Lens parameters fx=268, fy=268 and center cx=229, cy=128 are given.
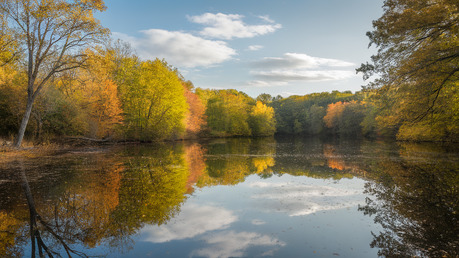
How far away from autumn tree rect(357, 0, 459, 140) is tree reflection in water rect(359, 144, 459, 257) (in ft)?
18.7

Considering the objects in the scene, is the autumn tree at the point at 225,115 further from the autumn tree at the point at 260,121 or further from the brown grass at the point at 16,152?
the brown grass at the point at 16,152

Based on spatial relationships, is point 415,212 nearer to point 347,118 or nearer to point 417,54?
point 417,54

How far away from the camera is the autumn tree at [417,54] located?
14352 mm

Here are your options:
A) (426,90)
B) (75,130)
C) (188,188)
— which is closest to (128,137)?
(75,130)

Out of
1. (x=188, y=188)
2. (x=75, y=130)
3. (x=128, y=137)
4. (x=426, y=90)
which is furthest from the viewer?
(x=128, y=137)

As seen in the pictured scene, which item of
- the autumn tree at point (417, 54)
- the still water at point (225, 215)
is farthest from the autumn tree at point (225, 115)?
the still water at point (225, 215)

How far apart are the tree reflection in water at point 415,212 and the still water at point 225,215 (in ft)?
0.10

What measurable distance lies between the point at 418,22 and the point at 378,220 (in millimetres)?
12348

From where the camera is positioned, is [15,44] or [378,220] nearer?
[378,220]

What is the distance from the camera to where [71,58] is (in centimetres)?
2248

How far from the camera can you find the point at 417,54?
15969 mm

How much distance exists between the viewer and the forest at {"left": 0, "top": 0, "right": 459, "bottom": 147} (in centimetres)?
1579

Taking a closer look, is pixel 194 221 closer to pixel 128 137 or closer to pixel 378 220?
pixel 378 220

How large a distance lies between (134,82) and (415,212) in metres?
38.4
